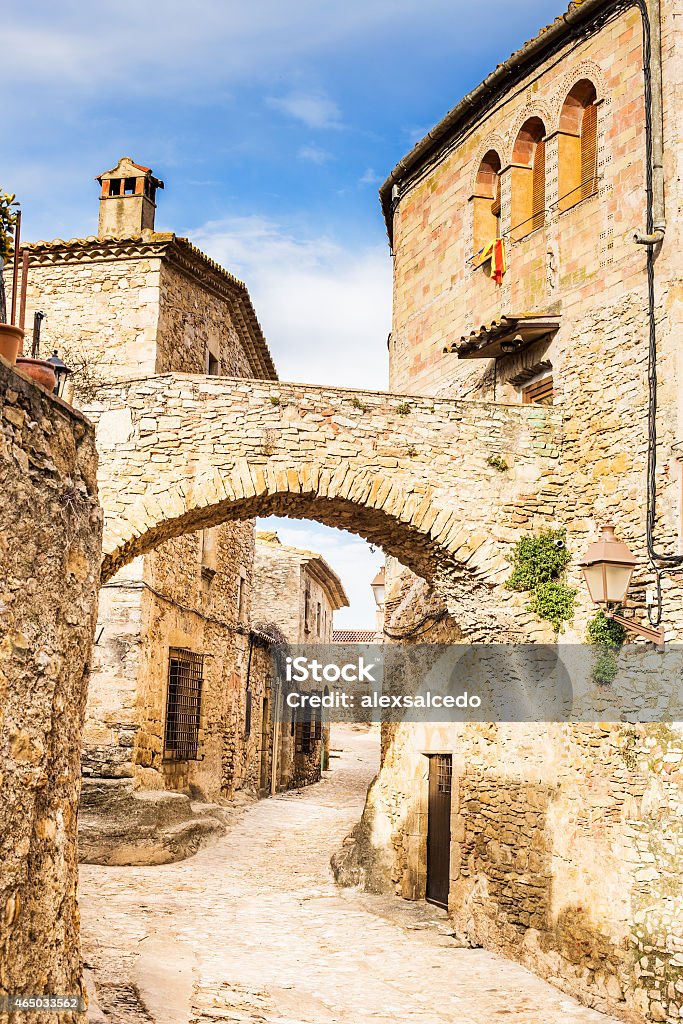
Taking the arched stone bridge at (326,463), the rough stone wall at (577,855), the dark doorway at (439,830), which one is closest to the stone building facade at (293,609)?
the dark doorway at (439,830)

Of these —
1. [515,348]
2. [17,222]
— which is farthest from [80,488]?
[515,348]

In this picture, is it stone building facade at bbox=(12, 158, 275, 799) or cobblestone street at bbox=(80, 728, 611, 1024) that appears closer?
cobblestone street at bbox=(80, 728, 611, 1024)

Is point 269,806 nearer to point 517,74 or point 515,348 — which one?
point 515,348

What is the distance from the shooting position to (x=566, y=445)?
9.52m

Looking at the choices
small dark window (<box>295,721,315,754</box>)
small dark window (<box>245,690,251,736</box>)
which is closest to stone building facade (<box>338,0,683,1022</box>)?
small dark window (<box>245,690,251,736</box>)

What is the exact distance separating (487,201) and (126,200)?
6.05m

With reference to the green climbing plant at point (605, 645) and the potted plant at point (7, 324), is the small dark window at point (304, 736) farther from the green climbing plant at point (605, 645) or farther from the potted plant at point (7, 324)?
the potted plant at point (7, 324)

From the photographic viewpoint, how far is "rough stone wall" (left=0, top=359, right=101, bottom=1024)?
3.68m

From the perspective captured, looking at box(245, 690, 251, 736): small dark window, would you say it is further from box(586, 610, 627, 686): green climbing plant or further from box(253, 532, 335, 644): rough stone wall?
box(586, 610, 627, 686): green climbing plant

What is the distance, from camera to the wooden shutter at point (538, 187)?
415 inches

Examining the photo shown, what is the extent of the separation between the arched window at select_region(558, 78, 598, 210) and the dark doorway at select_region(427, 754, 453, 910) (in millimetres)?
5988

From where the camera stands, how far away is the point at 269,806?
1881 cm

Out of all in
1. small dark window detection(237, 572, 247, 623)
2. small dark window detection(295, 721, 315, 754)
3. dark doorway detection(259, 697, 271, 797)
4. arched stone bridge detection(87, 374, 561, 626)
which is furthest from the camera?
small dark window detection(295, 721, 315, 754)

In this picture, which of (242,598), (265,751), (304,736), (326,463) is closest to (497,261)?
(326,463)
